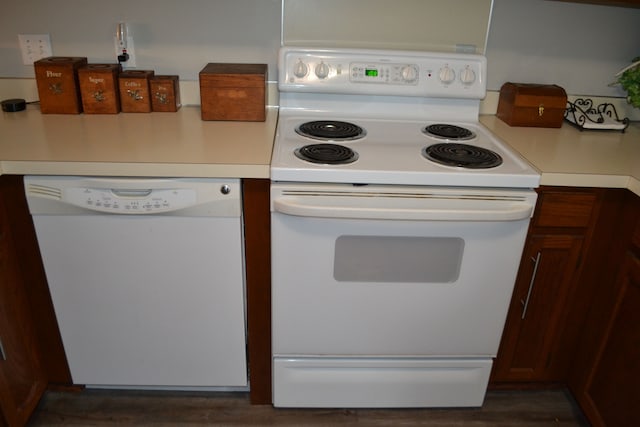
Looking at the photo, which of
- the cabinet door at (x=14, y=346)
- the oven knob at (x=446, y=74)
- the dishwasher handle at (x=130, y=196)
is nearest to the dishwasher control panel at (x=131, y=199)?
the dishwasher handle at (x=130, y=196)

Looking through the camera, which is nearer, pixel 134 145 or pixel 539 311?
pixel 134 145

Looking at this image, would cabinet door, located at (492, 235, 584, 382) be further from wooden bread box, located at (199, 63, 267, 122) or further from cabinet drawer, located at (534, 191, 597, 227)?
wooden bread box, located at (199, 63, 267, 122)

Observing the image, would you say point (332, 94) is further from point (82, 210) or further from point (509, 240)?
point (82, 210)

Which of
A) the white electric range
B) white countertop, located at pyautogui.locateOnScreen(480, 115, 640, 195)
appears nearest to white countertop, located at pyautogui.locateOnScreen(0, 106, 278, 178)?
the white electric range

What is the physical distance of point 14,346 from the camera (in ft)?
4.91

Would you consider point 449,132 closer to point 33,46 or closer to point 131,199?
point 131,199

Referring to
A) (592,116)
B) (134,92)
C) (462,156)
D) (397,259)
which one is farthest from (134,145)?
(592,116)

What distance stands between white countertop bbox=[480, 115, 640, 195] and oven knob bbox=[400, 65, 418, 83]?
0.33 meters

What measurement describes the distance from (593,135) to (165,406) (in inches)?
70.9

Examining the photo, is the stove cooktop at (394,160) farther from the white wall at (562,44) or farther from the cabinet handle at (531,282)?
the white wall at (562,44)

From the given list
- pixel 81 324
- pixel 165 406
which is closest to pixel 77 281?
pixel 81 324

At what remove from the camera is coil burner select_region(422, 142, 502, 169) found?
55.4 inches

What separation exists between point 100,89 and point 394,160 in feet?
3.40

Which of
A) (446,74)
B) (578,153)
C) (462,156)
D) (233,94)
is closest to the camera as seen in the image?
(462,156)
